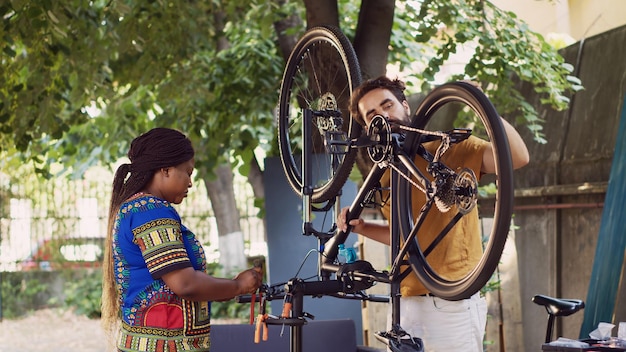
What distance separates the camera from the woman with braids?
290cm

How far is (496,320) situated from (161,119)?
3.21 metres

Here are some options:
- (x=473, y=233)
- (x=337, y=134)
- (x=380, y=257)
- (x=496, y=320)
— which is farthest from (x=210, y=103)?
(x=473, y=233)

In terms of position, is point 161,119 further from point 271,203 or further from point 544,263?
point 544,263

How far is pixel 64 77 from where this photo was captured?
7211 mm

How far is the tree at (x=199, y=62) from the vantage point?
19.9 ft

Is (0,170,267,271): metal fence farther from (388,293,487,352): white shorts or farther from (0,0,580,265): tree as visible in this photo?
(388,293,487,352): white shorts

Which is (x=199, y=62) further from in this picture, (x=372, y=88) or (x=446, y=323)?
(x=446, y=323)

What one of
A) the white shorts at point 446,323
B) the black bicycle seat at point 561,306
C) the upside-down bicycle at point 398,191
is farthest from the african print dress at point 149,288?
the black bicycle seat at point 561,306

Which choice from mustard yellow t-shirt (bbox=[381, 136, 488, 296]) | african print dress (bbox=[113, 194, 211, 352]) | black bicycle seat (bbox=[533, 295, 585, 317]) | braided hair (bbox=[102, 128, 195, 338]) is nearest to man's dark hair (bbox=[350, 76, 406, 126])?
mustard yellow t-shirt (bbox=[381, 136, 488, 296])

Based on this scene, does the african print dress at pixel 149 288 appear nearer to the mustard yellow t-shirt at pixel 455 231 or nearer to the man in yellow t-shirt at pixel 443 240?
the man in yellow t-shirt at pixel 443 240

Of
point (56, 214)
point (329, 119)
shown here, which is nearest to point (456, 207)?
point (329, 119)

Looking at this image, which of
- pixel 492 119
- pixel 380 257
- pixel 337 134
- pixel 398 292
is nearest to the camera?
pixel 492 119

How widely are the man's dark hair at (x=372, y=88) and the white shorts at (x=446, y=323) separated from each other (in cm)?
64

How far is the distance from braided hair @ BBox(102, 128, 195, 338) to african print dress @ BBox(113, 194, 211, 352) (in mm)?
81
